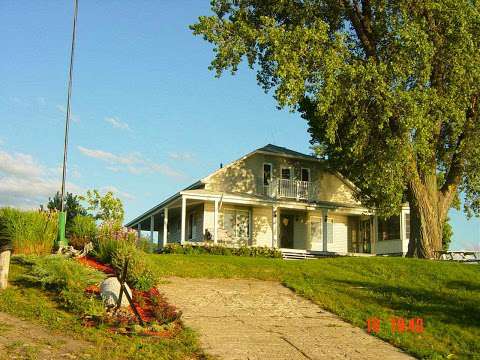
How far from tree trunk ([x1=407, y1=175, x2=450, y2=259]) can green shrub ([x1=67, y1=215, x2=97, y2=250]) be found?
13623 mm

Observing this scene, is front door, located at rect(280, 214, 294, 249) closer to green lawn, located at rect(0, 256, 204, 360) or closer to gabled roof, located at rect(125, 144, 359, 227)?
gabled roof, located at rect(125, 144, 359, 227)

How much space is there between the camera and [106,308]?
10.9 m

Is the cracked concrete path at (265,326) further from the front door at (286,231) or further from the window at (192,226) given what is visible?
the front door at (286,231)

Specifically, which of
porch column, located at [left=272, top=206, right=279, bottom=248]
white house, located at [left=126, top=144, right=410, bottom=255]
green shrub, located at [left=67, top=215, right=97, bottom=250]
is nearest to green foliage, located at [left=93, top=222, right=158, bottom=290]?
green shrub, located at [left=67, top=215, right=97, bottom=250]

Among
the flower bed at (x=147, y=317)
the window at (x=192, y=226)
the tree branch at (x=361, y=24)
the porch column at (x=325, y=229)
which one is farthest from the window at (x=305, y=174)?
the flower bed at (x=147, y=317)

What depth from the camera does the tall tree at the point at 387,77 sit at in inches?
875

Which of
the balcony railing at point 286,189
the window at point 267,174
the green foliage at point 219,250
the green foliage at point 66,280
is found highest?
the window at point 267,174

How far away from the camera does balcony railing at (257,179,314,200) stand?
31.4 m

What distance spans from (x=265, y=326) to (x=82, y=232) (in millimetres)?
8444

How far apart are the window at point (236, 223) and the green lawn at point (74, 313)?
57.4 feet

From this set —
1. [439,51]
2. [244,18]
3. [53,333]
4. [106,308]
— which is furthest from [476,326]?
[244,18]

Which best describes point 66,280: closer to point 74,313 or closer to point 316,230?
point 74,313

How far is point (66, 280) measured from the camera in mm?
11867
